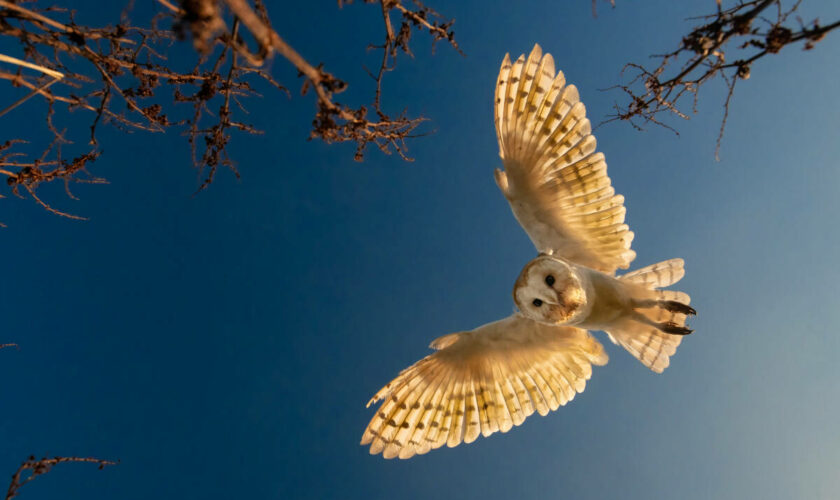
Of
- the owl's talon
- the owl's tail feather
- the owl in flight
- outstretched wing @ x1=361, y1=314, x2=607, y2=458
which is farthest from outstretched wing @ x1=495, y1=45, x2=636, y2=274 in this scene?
outstretched wing @ x1=361, y1=314, x2=607, y2=458

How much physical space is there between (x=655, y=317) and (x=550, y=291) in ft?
4.41

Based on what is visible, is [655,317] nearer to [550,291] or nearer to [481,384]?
[550,291]

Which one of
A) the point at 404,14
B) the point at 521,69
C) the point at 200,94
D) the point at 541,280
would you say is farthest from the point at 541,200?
the point at 200,94

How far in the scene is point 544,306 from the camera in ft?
12.1

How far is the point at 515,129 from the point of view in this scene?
409 centimetres

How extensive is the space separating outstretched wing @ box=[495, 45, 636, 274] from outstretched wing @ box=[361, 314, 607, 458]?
103 centimetres

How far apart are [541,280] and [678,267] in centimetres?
171

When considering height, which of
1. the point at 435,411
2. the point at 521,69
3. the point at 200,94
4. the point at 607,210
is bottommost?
the point at 435,411

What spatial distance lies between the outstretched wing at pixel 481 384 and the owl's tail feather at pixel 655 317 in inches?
13.9

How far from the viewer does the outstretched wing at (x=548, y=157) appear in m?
3.98

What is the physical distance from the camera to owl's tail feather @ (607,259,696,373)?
4.15 m

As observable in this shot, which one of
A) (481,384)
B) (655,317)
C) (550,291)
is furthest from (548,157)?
(481,384)

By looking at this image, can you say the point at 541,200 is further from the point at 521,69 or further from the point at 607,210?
the point at 521,69

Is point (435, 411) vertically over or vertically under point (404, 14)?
under
